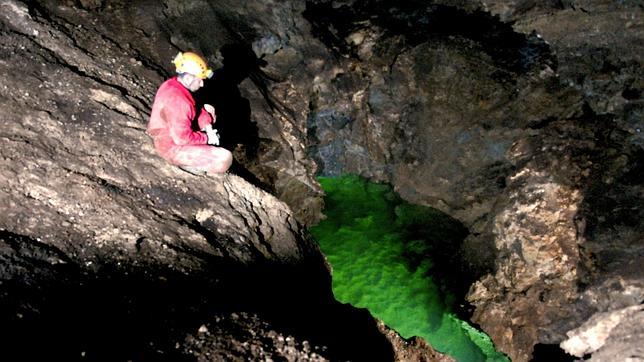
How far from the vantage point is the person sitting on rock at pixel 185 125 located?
420 cm

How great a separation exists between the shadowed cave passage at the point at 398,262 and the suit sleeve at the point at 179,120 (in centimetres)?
296

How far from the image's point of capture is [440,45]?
23.5 ft

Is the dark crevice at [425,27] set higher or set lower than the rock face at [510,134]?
higher

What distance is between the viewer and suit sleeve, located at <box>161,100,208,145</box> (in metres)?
4.19

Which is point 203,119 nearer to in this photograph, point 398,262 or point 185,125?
point 185,125

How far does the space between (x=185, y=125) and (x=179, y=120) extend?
8 cm

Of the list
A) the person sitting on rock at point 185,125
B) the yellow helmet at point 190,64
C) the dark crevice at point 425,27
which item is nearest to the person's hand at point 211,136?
the person sitting on rock at point 185,125

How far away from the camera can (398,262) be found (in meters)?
6.35

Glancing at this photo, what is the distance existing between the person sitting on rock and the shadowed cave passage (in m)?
2.56

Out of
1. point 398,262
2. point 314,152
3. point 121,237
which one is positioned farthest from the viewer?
point 314,152

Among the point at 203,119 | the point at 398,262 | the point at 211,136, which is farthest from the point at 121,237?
the point at 398,262

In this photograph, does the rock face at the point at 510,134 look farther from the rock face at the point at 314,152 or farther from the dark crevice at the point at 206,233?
the dark crevice at the point at 206,233

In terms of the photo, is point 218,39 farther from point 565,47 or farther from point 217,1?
point 565,47

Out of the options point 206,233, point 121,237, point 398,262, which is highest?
point 121,237
